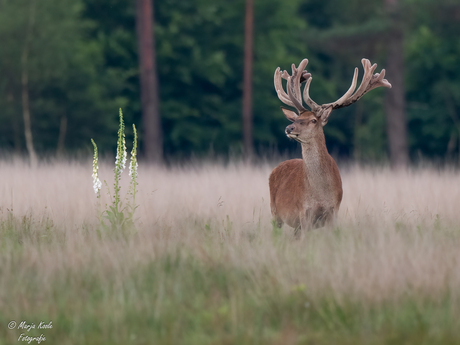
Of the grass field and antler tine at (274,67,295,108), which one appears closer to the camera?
the grass field

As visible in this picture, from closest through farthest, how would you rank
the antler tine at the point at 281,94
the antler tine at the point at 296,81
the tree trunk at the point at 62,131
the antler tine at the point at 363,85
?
the antler tine at the point at 363,85
the antler tine at the point at 296,81
the antler tine at the point at 281,94
the tree trunk at the point at 62,131

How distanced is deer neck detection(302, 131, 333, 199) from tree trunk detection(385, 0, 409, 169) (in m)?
12.0

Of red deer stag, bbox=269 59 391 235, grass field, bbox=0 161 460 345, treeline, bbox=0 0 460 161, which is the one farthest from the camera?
treeline, bbox=0 0 460 161

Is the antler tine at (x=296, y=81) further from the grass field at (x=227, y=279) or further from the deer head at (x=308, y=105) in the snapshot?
the grass field at (x=227, y=279)

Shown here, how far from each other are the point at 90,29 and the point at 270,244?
20.0 metres

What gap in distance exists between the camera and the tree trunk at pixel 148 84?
57.2 feet

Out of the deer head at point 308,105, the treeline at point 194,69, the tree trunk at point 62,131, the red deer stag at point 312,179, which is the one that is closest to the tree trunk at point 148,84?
the treeline at point 194,69

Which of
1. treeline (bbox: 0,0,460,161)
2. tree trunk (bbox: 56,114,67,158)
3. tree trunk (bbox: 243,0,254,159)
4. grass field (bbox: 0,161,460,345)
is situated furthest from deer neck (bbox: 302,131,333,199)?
tree trunk (bbox: 243,0,254,159)

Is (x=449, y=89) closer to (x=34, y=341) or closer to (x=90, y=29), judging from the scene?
(x=90, y=29)

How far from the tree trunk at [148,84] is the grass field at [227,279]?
34.1 feet

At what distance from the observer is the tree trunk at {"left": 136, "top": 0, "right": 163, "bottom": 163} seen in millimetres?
17438

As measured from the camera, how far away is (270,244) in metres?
5.41

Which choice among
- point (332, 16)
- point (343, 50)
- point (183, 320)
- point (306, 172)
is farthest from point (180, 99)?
point (183, 320)

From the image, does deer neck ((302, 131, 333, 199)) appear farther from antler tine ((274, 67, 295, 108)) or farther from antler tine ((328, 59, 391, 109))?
antler tine ((274, 67, 295, 108))
